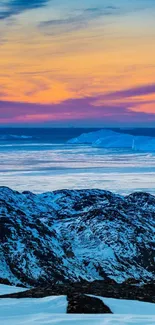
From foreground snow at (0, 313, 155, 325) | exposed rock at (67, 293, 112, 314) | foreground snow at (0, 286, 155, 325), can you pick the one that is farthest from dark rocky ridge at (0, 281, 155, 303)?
foreground snow at (0, 313, 155, 325)

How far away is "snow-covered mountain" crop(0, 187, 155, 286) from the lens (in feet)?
228

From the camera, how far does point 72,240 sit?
85.9m

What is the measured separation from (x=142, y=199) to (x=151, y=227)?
22048 mm

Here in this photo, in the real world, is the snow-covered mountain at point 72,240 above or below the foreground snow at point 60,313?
below

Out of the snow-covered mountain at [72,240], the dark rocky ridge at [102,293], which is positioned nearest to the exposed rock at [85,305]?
the dark rocky ridge at [102,293]

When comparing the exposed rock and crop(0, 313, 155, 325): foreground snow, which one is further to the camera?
the exposed rock

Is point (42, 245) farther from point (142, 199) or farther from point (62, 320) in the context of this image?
point (62, 320)

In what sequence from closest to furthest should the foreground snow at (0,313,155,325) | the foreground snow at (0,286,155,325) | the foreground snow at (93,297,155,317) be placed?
the foreground snow at (0,313,155,325) < the foreground snow at (0,286,155,325) < the foreground snow at (93,297,155,317)

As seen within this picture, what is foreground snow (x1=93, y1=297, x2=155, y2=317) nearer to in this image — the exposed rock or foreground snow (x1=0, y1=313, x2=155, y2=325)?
the exposed rock

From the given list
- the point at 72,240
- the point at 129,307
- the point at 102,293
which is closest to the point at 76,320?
the point at 129,307

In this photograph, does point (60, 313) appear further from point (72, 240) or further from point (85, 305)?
point (72, 240)

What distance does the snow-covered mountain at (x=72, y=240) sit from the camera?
69375mm

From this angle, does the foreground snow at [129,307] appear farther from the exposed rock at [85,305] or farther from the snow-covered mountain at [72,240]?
the snow-covered mountain at [72,240]

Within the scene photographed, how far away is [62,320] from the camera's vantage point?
598 inches
